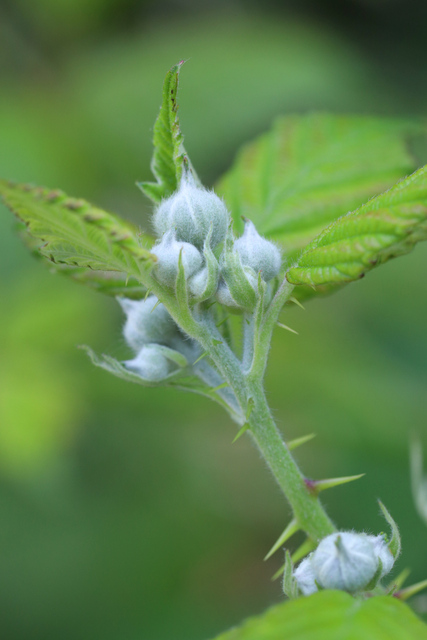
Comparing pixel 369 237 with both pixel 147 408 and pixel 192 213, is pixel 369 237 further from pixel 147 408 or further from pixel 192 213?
pixel 147 408

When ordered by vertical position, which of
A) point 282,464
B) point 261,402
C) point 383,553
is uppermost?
point 261,402

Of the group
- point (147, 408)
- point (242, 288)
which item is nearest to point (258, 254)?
point (242, 288)

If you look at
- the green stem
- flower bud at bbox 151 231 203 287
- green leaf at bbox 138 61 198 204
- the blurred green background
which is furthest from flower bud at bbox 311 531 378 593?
the blurred green background

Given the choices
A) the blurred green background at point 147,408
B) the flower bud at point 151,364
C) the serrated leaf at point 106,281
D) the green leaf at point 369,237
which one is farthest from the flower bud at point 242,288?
the blurred green background at point 147,408

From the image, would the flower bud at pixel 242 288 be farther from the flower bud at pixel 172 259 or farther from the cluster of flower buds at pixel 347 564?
the cluster of flower buds at pixel 347 564

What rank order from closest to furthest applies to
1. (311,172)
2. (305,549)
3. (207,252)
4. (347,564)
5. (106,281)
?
(347,564)
(207,252)
(305,549)
(106,281)
(311,172)

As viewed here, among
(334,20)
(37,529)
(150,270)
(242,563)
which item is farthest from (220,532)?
(334,20)

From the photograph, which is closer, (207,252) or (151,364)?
(207,252)
